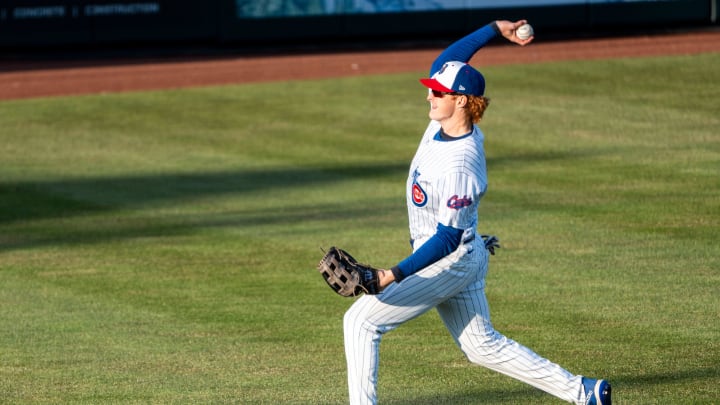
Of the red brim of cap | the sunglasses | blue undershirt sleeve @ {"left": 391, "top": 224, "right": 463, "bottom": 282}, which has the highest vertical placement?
the red brim of cap

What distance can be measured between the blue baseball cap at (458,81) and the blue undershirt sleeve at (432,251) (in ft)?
2.10

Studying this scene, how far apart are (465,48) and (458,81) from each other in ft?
1.75

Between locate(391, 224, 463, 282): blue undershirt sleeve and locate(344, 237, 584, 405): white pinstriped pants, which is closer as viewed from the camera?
locate(391, 224, 463, 282): blue undershirt sleeve

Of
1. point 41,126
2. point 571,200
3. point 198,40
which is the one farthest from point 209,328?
point 198,40

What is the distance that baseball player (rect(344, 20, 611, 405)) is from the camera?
5.44 metres

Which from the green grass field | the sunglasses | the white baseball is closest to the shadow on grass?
the green grass field

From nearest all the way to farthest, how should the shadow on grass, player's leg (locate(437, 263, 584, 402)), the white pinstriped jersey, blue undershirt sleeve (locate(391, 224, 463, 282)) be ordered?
blue undershirt sleeve (locate(391, 224, 463, 282))
the white pinstriped jersey
player's leg (locate(437, 263, 584, 402))
the shadow on grass

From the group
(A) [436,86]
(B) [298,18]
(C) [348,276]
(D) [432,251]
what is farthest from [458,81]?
(B) [298,18]

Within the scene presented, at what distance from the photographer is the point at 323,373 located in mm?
7457

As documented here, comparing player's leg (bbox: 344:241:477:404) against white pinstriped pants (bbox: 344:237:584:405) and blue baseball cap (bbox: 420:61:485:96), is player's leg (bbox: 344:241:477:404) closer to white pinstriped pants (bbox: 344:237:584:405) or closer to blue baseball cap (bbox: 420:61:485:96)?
white pinstriped pants (bbox: 344:237:584:405)

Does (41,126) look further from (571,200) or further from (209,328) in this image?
(209,328)

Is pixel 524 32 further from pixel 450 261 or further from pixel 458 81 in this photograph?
pixel 450 261

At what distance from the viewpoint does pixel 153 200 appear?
14.0 meters

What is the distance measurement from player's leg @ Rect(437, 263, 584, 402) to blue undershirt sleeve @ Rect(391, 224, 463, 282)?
14.9 inches
